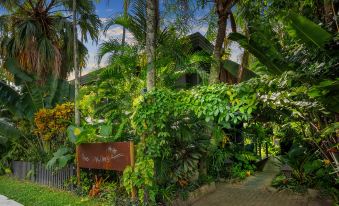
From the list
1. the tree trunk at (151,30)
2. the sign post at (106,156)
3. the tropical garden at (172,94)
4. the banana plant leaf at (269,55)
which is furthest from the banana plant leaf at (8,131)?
the banana plant leaf at (269,55)

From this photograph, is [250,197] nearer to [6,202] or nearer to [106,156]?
[106,156]

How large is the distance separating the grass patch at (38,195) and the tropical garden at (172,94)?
0.41 ft

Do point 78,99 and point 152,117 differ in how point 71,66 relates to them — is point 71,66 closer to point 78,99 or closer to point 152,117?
point 78,99

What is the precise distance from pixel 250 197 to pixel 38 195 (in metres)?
5.41

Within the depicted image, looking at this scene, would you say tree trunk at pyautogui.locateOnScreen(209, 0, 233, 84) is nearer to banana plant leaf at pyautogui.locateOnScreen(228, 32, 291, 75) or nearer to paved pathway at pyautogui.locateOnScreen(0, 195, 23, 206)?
banana plant leaf at pyautogui.locateOnScreen(228, 32, 291, 75)

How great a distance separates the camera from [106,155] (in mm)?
7617

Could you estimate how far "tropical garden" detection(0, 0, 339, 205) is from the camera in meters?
5.50

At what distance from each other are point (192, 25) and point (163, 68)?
208 cm

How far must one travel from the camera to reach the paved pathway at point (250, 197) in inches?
311

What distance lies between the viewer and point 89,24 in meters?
12.3

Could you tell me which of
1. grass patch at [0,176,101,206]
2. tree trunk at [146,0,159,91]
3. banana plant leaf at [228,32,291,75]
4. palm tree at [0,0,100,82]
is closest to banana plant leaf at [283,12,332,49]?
banana plant leaf at [228,32,291,75]

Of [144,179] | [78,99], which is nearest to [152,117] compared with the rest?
[144,179]

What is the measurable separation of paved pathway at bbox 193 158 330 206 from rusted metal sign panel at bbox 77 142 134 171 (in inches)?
80.3

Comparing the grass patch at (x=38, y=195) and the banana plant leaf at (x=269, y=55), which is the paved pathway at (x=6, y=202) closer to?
the grass patch at (x=38, y=195)
